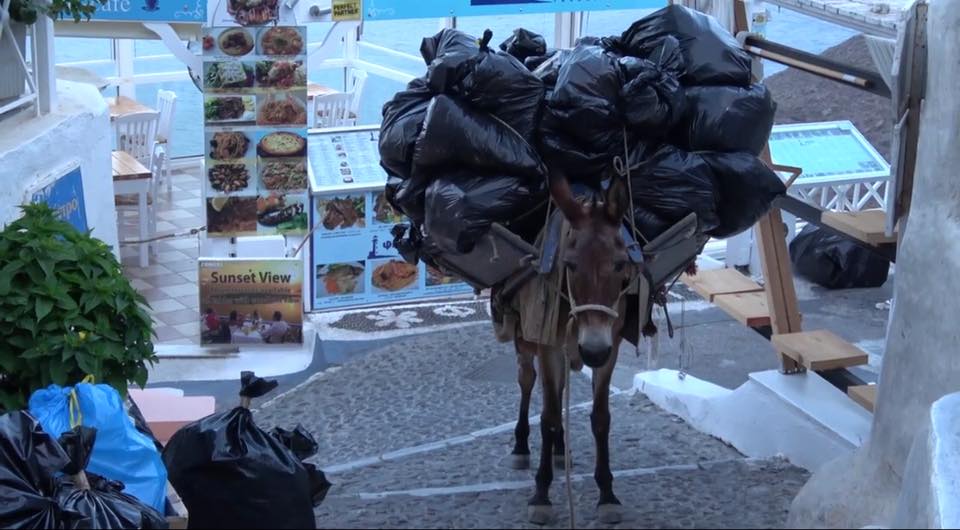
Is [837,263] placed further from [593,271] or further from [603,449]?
[593,271]

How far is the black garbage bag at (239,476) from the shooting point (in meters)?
4.95

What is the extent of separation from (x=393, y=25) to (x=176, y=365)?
1237cm

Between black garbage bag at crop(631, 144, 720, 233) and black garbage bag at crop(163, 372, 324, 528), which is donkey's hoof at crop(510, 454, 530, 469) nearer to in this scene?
black garbage bag at crop(631, 144, 720, 233)

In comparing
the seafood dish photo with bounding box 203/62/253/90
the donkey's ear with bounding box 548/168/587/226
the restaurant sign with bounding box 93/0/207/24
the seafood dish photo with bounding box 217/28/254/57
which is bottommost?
the seafood dish photo with bounding box 203/62/253/90

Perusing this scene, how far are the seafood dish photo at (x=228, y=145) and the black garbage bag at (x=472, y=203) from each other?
12.4 feet

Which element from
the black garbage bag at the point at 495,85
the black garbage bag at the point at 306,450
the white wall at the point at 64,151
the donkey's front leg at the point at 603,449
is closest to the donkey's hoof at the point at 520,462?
the donkey's front leg at the point at 603,449

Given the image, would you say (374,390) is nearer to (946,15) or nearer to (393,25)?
(946,15)

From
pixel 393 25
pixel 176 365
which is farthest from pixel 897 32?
pixel 393 25

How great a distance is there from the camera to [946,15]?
5.07 meters

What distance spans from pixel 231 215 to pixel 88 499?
518 cm

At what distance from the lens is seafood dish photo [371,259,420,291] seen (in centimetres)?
1016

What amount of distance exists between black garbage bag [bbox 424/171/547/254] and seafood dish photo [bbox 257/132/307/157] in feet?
12.2

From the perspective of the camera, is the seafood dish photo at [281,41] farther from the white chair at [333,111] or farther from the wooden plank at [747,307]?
the white chair at [333,111]

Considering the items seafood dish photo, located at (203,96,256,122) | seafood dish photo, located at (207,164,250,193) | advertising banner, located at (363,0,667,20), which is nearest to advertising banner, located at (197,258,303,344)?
seafood dish photo, located at (207,164,250,193)
